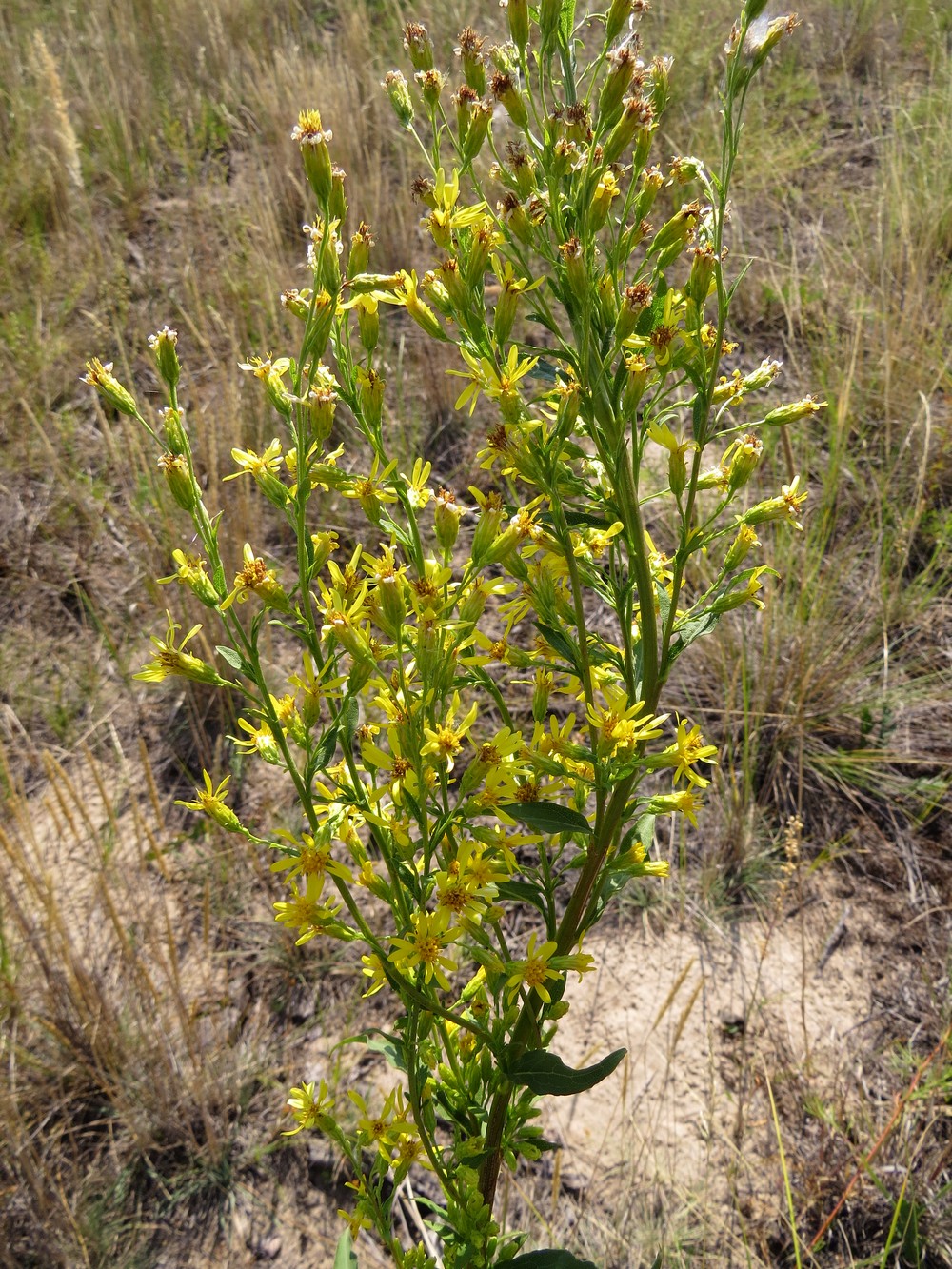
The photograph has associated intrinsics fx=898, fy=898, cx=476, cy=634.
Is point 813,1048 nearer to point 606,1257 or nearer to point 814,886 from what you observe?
point 814,886

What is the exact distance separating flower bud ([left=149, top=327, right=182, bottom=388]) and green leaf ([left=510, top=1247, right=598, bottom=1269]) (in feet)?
4.36

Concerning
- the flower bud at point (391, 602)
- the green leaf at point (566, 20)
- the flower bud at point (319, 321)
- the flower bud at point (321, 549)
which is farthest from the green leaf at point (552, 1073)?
the green leaf at point (566, 20)

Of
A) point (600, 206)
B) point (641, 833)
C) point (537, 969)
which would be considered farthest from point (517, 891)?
point (600, 206)

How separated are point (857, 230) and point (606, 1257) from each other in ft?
13.3

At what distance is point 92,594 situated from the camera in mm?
3523

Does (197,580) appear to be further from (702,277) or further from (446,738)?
(702,277)

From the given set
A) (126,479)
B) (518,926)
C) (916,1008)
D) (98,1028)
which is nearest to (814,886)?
(916,1008)

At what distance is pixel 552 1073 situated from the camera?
1155 mm

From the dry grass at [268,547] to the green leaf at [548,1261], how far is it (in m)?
0.69

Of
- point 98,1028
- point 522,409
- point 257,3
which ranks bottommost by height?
point 98,1028

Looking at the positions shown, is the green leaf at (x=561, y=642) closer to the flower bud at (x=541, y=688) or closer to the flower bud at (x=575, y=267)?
the flower bud at (x=541, y=688)

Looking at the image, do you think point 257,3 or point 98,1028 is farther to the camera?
point 257,3

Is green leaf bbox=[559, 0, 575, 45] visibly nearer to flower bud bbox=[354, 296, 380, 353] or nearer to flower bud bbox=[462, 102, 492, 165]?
flower bud bbox=[462, 102, 492, 165]

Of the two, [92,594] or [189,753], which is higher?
[92,594]
